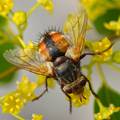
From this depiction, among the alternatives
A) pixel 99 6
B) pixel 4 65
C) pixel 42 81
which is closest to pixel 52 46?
pixel 42 81

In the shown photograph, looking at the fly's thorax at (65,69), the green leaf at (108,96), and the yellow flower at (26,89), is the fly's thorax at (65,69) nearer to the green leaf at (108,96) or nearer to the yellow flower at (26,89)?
the yellow flower at (26,89)

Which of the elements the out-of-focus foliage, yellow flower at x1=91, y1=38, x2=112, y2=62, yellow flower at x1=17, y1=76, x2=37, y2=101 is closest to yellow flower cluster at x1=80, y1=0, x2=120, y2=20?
the out-of-focus foliage

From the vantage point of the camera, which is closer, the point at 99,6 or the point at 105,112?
the point at 105,112

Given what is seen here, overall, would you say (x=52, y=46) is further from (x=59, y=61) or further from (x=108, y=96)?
(x=108, y=96)

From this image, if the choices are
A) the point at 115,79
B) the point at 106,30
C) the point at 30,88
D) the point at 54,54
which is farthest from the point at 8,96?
the point at 115,79

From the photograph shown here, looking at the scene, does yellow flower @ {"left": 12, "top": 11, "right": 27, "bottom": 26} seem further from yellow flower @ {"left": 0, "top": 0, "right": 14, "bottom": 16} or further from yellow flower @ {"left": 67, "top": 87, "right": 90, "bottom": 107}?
yellow flower @ {"left": 67, "top": 87, "right": 90, "bottom": 107}

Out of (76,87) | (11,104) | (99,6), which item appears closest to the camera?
(76,87)

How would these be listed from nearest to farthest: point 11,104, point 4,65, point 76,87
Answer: point 76,87 → point 11,104 → point 4,65
